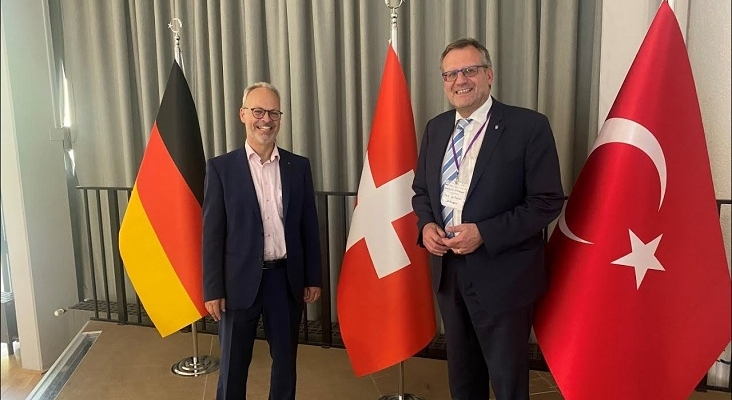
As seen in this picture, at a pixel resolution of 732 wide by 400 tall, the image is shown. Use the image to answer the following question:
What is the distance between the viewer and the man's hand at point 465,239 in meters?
1.65

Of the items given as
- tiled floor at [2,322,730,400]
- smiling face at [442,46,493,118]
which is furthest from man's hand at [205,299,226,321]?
smiling face at [442,46,493,118]

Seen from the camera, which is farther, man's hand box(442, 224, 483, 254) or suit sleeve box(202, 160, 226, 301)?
suit sleeve box(202, 160, 226, 301)

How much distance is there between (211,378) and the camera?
2.61 m

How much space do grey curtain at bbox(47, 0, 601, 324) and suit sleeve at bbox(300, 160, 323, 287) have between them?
87 centimetres

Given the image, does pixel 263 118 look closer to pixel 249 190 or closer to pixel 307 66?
pixel 249 190

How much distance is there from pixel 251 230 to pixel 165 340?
1.55 metres

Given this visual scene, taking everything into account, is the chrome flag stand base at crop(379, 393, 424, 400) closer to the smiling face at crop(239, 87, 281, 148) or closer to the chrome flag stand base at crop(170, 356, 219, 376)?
the chrome flag stand base at crop(170, 356, 219, 376)

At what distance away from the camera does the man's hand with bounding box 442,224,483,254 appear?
1647 millimetres

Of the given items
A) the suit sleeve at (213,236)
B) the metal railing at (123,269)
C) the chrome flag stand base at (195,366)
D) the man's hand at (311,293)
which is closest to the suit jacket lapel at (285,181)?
the suit sleeve at (213,236)

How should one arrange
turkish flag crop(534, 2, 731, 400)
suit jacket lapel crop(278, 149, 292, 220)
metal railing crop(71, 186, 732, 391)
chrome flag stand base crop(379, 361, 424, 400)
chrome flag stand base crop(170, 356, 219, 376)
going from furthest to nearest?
metal railing crop(71, 186, 732, 391), chrome flag stand base crop(170, 356, 219, 376), chrome flag stand base crop(379, 361, 424, 400), suit jacket lapel crop(278, 149, 292, 220), turkish flag crop(534, 2, 731, 400)

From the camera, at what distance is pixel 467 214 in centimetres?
169

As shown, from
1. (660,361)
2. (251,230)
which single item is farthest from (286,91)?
(660,361)

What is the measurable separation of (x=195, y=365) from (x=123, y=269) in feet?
3.27

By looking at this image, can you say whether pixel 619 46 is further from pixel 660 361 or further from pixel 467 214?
pixel 660 361
